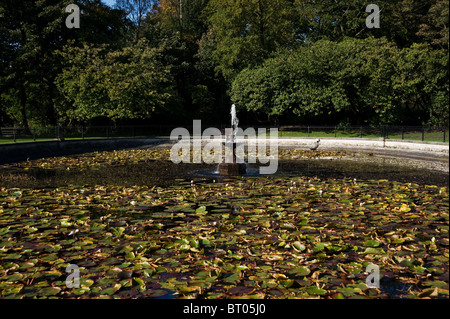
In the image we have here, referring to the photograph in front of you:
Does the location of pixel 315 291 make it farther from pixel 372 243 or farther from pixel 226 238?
pixel 226 238

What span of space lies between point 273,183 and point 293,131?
25.9 m

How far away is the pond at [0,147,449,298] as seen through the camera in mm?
4438

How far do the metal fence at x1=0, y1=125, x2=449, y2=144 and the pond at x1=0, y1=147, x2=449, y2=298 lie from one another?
15.9 metres

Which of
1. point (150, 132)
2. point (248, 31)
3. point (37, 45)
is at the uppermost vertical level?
point (248, 31)

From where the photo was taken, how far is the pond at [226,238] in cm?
444

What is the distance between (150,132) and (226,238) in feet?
104

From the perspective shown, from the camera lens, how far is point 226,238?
6.28 metres

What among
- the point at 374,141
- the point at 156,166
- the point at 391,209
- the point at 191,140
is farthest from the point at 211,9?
the point at 391,209

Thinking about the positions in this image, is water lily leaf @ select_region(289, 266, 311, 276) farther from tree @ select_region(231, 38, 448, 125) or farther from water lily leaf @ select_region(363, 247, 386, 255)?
tree @ select_region(231, 38, 448, 125)

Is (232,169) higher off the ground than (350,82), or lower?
lower

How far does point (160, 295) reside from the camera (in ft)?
14.1

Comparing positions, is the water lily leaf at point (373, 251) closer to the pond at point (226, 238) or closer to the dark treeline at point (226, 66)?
the pond at point (226, 238)

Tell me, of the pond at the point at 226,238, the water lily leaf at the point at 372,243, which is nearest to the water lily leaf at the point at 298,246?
the pond at the point at 226,238

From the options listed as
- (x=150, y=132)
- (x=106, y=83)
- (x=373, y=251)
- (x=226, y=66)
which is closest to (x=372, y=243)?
(x=373, y=251)
